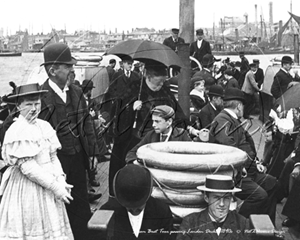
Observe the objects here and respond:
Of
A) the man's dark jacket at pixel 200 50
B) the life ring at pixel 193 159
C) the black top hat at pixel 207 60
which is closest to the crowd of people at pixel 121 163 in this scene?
the life ring at pixel 193 159

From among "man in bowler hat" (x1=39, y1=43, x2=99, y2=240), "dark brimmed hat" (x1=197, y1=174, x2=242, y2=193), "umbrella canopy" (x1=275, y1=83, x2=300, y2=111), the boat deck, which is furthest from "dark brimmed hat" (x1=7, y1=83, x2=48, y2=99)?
"umbrella canopy" (x1=275, y1=83, x2=300, y2=111)

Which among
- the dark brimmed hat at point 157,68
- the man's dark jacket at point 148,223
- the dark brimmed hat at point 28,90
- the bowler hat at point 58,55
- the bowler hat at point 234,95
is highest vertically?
the bowler hat at point 58,55

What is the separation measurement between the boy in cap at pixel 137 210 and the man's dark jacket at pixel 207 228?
0.71 ft

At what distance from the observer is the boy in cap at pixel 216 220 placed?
3.75m

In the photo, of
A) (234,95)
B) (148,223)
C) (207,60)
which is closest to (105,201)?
(234,95)

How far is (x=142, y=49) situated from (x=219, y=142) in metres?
1.38

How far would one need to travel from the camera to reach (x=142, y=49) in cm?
599

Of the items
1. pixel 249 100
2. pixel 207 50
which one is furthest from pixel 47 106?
pixel 249 100

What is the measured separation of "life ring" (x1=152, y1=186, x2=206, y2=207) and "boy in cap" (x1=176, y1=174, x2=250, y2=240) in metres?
0.34

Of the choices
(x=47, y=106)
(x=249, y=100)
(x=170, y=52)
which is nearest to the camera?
(x=47, y=106)

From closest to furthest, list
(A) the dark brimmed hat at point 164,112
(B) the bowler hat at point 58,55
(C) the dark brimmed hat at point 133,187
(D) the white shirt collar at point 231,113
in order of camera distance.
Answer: (C) the dark brimmed hat at point 133,187 < (A) the dark brimmed hat at point 164,112 < (B) the bowler hat at point 58,55 < (D) the white shirt collar at point 231,113

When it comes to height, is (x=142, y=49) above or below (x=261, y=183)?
above

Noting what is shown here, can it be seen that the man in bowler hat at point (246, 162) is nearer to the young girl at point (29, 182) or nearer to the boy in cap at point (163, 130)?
the boy in cap at point (163, 130)

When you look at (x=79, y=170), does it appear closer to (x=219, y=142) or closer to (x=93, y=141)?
(x=93, y=141)
